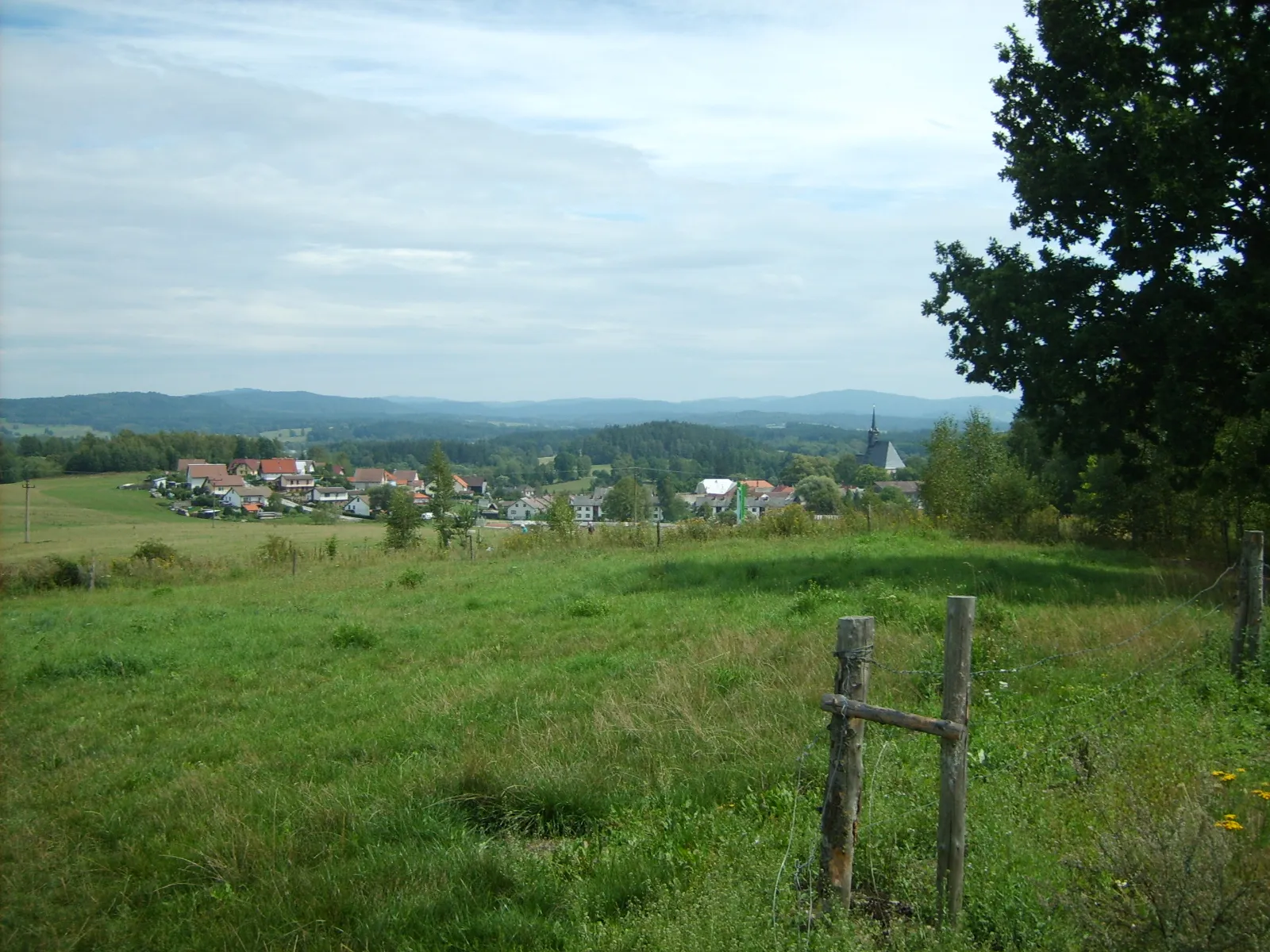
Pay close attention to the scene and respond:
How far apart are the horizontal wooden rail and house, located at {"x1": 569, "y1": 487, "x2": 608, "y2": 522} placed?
50880mm

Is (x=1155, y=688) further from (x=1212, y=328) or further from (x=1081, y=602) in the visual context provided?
(x=1212, y=328)

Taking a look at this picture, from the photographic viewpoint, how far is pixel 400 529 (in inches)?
1480

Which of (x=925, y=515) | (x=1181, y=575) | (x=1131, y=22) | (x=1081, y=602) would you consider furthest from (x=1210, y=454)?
(x=925, y=515)

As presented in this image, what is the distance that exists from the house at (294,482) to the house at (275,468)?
0.37 m

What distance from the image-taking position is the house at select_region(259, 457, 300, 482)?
235ft

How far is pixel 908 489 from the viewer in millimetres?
51062

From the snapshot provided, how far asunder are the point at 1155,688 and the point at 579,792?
463cm

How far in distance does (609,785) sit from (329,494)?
68.2 m

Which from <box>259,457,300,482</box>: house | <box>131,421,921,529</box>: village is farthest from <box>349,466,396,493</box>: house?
<box>259,457,300,482</box>: house

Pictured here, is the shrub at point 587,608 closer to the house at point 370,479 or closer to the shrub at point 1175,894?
the shrub at point 1175,894

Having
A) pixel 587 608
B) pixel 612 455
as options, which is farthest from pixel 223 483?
pixel 587 608

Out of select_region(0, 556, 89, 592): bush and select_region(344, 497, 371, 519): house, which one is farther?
select_region(344, 497, 371, 519): house

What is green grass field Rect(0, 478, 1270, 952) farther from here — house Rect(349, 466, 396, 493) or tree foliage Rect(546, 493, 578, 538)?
house Rect(349, 466, 396, 493)

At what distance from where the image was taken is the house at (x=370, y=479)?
7288 cm
